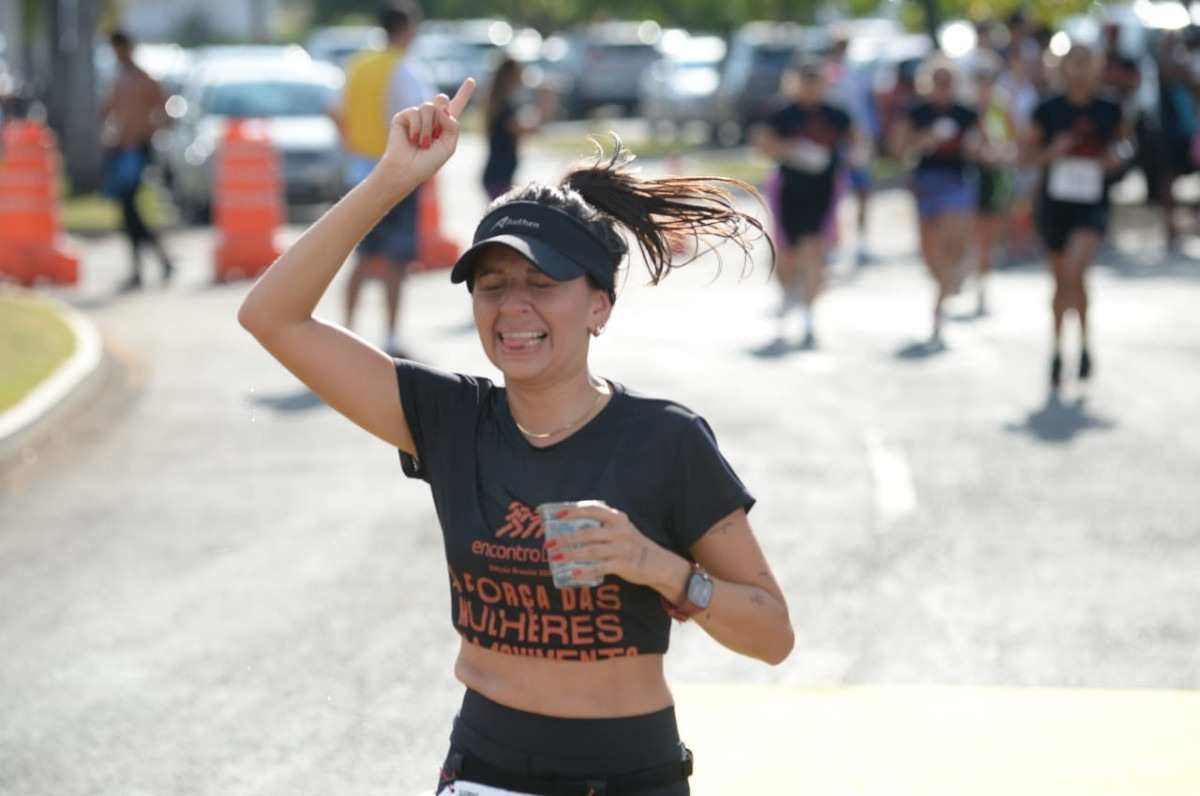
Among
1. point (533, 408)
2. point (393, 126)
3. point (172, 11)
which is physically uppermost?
point (393, 126)

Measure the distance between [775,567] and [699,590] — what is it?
526 cm

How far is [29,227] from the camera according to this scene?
20.7 metres

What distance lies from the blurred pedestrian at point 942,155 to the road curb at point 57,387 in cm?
620

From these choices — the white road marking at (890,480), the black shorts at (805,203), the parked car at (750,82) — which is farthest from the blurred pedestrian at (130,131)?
the parked car at (750,82)

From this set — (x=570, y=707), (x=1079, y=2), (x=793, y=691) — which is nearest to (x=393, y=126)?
(x=570, y=707)

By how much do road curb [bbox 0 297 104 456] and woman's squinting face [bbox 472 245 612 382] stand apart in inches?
314

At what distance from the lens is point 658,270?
4.26 metres

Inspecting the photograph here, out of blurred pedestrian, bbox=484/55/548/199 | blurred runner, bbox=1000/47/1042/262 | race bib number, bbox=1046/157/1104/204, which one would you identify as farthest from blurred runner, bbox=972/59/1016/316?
blurred pedestrian, bbox=484/55/548/199

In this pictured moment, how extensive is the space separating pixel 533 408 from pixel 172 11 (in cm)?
8839

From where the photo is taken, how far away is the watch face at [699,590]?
371 cm

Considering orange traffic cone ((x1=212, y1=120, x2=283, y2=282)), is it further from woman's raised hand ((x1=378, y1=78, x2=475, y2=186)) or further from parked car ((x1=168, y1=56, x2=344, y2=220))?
woman's raised hand ((x1=378, y1=78, x2=475, y2=186))

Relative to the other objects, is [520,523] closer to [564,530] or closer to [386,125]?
[564,530]

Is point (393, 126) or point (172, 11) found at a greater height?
point (393, 126)

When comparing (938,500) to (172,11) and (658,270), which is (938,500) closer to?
(658,270)
